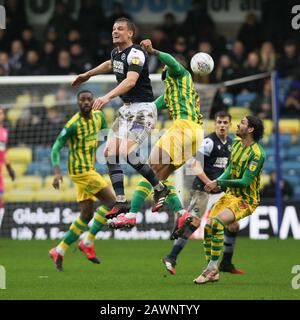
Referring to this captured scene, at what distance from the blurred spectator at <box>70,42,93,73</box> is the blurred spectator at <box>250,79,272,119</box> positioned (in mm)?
3451

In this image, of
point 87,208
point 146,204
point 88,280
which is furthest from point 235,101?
point 88,280

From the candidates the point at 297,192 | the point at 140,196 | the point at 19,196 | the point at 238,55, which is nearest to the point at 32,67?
the point at 19,196

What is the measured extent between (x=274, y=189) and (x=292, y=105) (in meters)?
2.19

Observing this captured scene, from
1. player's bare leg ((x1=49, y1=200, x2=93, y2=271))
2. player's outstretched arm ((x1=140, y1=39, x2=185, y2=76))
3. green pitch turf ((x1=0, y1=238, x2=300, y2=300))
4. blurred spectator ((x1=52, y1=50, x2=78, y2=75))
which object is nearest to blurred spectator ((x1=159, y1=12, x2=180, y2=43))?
blurred spectator ((x1=52, y1=50, x2=78, y2=75))

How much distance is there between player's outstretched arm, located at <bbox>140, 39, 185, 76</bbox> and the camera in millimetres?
10270

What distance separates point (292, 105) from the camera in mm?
19797

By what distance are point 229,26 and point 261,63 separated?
3.00 metres

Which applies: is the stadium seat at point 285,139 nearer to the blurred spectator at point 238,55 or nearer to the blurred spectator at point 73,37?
the blurred spectator at point 238,55

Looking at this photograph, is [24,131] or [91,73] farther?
[24,131]

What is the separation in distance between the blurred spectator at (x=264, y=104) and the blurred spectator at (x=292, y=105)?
0.35 metres

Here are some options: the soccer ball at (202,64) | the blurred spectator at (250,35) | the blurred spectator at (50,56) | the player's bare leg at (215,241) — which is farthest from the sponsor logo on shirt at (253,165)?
the blurred spectator at (50,56)

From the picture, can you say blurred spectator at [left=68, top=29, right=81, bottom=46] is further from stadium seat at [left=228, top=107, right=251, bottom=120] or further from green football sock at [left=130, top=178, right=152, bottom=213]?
green football sock at [left=130, top=178, right=152, bottom=213]

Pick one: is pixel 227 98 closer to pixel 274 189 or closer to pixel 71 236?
pixel 274 189

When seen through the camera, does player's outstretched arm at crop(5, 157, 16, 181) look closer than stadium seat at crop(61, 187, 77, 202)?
Yes
